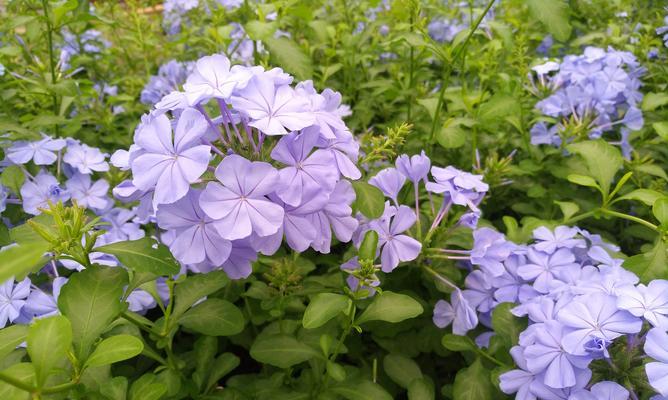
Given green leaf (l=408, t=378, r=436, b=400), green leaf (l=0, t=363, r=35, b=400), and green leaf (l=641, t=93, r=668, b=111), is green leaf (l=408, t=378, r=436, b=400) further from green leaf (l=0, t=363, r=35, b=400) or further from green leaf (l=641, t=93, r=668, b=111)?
green leaf (l=641, t=93, r=668, b=111)

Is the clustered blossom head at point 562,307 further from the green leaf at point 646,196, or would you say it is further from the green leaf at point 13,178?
the green leaf at point 13,178

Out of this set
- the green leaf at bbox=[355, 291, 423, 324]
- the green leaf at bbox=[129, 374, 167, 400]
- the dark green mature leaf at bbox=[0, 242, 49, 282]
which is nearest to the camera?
the dark green mature leaf at bbox=[0, 242, 49, 282]

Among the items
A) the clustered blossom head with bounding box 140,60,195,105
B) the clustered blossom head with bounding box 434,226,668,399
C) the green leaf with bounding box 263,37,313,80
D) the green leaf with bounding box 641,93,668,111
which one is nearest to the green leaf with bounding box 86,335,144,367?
the clustered blossom head with bounding box 434,226,668,399

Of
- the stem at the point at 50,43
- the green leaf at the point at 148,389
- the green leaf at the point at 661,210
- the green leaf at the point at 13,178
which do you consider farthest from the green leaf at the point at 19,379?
the green leaf at the point at 661,210

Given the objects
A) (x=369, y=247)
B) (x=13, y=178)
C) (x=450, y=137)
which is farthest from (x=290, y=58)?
(x=13, y=178)

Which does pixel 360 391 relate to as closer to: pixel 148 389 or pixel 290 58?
pixel 148 389

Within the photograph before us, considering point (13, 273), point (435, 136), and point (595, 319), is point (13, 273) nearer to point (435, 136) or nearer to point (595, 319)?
point (595, 319)
